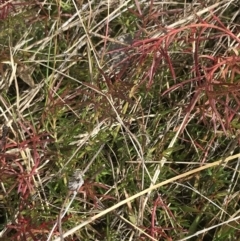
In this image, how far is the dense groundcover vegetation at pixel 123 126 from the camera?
134 centimetres

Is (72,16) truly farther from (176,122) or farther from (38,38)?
(176,122)

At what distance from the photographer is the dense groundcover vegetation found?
1345 millimetres

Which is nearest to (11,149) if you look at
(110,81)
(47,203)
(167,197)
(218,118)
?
(47,203)

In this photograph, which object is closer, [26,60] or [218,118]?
[218,118]

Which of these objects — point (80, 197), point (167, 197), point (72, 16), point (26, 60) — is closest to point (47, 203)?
point (80, 197)

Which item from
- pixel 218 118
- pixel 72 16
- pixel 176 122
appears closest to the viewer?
pixel 218 118

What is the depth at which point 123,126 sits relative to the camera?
4.51 feet

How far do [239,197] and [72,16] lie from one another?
2.09 ft

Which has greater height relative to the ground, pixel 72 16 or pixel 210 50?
pixel 72 16

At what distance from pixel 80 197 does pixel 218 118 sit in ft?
1.22

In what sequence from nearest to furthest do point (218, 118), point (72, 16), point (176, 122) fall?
1. point (218, 118)
2. point (176, 122)
3. point (72, 16)

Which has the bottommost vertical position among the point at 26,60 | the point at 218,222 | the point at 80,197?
the point at 218,222

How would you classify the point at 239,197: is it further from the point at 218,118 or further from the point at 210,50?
the point at 210,50

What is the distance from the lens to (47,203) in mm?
1326
